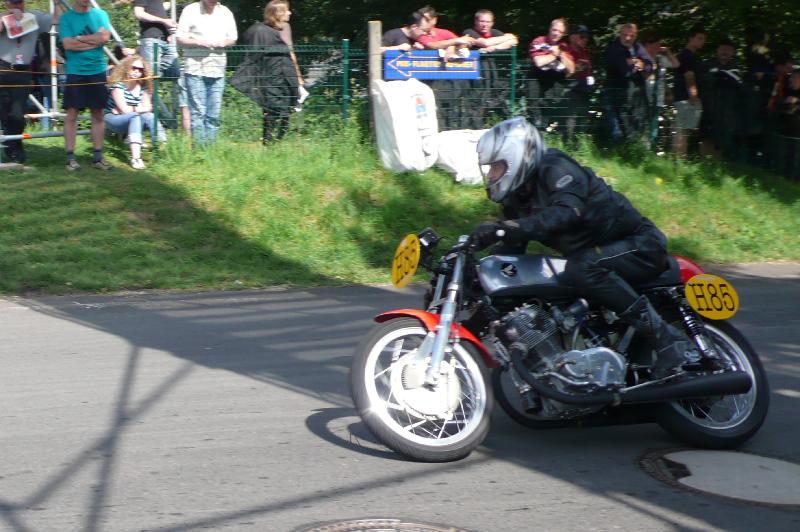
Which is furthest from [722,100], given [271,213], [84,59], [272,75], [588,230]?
[588,230]

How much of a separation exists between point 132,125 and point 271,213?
2.19 m

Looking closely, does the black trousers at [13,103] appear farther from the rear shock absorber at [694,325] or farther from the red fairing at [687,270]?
the rear shock absorber at [694,325]

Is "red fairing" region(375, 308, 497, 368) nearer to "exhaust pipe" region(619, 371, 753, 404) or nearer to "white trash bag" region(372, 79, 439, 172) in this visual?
"exhaust pipe" region(619, 371, 753, 404)

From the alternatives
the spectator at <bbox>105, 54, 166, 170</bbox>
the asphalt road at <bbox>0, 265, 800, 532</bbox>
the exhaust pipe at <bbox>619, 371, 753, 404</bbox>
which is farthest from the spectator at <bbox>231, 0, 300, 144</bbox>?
the exhaust pipe at <bbox>619, 371, 753, 404</bbox>

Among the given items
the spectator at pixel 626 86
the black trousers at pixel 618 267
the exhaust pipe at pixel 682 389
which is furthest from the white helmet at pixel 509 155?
the spectator at pixel 626 86

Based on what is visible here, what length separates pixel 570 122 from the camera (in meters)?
15.2

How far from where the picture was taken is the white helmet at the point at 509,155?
231 inches

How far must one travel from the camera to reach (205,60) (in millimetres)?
13781

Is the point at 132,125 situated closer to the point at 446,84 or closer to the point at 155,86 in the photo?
the point at 155,86

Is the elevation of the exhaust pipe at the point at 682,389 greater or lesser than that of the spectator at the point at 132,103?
lesser

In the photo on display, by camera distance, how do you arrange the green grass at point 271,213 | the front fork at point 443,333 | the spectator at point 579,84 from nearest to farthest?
1. the front fork at point 443,333
2. the green grass at point 271,213
3. the spectator at point 579,84

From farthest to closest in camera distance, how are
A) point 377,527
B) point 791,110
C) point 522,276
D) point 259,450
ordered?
point 791,110 → point 259,450 → point 522,276 → point 377,527

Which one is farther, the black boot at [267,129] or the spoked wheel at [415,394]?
the black boot at [267,129]

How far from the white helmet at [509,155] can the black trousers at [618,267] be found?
0.50 meters
